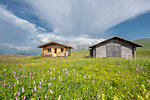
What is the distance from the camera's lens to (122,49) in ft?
59.7

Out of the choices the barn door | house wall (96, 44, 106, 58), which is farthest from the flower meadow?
the barn door

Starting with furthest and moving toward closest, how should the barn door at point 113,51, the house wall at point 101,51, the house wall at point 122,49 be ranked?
the house wall at point 101,51
the barn door at point 113,51
the house wall at point 122,49

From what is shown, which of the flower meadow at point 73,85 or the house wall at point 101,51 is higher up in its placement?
the house wall at point 101,51

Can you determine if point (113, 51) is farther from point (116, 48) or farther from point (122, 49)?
point (122, 49)

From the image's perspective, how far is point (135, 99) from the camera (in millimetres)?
1686

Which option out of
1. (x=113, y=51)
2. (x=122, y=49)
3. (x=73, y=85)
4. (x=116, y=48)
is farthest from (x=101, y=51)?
(x=73, y=85)

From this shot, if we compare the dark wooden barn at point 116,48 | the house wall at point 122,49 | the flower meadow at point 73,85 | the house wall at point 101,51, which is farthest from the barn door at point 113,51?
the flower meadow at point 73,85

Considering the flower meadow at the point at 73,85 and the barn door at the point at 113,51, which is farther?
the barn door at the point at 113,51

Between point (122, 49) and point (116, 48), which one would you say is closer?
point (122, 49)

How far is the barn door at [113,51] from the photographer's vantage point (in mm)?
18297

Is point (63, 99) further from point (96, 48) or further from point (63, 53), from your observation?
point (63, 53)

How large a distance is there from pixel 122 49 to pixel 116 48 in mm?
1529

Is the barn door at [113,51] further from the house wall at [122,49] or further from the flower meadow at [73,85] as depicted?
the flower meadow at [73,85]

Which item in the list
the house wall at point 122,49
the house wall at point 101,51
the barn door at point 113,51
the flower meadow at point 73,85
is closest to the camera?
the flower meadow at point 73,85
